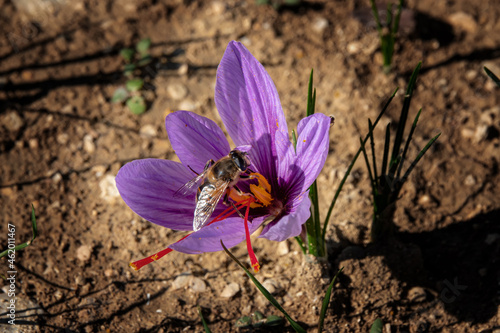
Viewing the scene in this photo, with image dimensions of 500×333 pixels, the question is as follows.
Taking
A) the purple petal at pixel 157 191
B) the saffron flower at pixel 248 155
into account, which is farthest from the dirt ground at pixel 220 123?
the purple petal at pixel 157 191

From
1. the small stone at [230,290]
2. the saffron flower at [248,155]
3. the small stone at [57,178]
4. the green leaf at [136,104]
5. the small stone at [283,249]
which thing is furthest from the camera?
the green leaf at [136,104]

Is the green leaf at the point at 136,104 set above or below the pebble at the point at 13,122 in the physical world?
below

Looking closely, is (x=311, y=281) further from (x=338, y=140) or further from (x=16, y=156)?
(x=16, y=156)

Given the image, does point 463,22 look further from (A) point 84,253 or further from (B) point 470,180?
(A) point 84,253

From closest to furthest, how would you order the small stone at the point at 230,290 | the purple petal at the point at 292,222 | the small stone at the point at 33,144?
the purple petal at the point at 292,222 < the small stone at the point at 230,290 < the small stone at the point at 33,144

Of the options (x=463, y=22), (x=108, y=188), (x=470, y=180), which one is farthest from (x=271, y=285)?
(x=463, y=22)

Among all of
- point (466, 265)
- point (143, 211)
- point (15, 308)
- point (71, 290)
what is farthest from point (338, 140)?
point (15, 308)

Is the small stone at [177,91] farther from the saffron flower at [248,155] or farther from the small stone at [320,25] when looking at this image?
the saffron flower at [248,155]

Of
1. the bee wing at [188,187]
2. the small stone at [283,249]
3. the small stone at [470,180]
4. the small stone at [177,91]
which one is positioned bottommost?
the small stone at [470,180]
